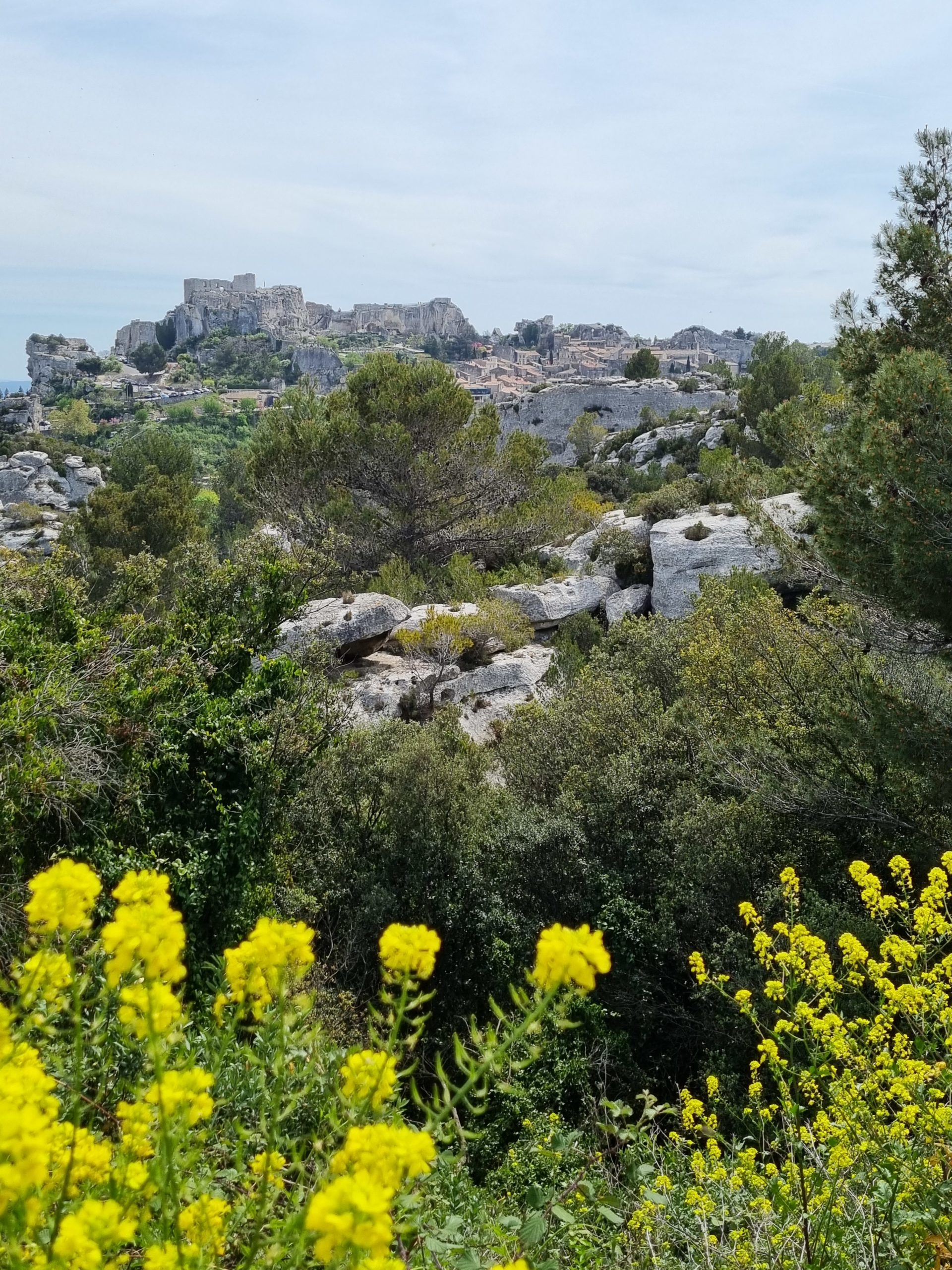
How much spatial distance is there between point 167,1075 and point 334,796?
721cm

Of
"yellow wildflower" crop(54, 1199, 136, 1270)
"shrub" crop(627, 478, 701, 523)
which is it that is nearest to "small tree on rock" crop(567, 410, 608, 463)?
"shrub" crop(627, 478, 701, 523)

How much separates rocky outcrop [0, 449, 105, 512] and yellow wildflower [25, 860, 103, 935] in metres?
40.5

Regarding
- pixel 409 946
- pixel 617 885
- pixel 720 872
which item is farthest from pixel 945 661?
pixel 409 946

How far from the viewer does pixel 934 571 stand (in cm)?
588

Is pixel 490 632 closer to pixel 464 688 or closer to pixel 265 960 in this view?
pixel 464 688

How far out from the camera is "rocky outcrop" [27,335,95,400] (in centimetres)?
9512

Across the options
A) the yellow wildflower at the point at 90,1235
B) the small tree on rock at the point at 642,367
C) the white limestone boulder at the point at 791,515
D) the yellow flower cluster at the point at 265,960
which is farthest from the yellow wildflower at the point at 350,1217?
the small tree on rock at the point at 642,367

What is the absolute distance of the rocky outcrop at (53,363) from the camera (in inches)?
3745

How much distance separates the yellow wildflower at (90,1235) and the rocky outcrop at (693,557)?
15.2m

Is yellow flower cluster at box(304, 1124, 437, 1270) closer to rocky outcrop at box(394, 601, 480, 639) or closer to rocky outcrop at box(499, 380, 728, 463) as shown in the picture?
rocky outcrop at box(394, 601, 480, 639)

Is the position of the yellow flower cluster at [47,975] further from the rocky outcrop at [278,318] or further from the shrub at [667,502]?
the rocky outcrop at [278,318]

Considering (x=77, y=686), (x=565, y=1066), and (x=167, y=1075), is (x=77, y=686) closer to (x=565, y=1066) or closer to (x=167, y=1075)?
(x=565, y=1066)

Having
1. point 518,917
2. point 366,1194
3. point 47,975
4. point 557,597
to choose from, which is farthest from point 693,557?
point 366,1194

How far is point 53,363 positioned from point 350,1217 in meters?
118
